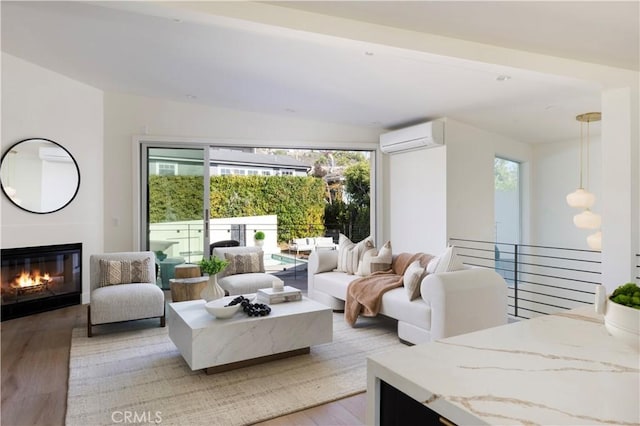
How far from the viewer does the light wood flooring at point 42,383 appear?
7.65 ft

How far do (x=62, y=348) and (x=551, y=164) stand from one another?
7.14m

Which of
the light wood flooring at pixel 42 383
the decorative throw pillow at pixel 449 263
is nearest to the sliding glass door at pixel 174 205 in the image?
the light wood flooring at pixel 42 383

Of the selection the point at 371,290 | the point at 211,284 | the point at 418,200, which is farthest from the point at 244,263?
the point at 418,200

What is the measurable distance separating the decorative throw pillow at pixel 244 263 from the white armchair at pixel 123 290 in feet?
3.03

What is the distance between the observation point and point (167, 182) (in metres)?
5.68

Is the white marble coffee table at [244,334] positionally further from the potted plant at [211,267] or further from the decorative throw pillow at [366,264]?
the decorative throw pillow at [366,264]

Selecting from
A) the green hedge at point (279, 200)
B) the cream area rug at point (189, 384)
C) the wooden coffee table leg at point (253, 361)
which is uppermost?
the green hedge at point (279, 200)

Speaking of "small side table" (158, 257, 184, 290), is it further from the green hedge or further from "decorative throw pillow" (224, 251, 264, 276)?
the green hedge

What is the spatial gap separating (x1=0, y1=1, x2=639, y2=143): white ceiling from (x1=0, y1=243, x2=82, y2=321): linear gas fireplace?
211cm

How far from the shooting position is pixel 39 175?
4664 millimetres

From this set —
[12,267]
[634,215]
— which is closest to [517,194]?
[634,215]

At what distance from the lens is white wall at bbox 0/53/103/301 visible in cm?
434

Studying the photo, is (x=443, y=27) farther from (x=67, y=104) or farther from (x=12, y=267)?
(x=12, y=267)

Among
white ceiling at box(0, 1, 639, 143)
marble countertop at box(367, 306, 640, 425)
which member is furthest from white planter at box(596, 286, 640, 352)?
white ceiling at box(0, 1, 639, 143)
